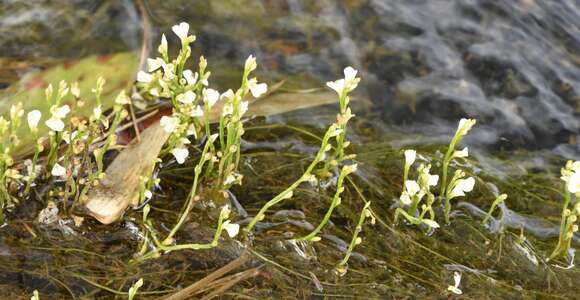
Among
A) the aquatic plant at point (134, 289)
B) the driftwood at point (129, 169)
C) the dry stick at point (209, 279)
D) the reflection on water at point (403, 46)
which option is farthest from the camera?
the reflection on water at point (403, 46)

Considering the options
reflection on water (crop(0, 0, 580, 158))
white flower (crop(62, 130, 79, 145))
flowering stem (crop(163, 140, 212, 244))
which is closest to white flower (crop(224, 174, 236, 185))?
flowering stem (crop(163, 140, 212, 244))

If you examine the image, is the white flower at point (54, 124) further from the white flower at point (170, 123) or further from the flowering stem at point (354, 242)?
the flowering stem at point (354, 242)

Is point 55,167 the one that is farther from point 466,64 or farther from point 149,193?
point 466,64

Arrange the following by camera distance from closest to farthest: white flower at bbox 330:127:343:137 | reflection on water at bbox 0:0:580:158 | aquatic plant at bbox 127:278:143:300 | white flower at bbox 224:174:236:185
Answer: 1. aquatic plant at bbox 127:278:143:300
2. white flower at bbox 330:127:343:137
3. white flower at bbox 224:174:236:185
4. reflection on water at bbox 0:0:580:158

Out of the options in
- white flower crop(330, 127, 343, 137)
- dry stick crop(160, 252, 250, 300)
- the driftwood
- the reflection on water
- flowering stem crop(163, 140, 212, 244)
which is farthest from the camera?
the reflection on water

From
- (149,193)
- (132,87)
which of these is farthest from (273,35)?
(149,193)

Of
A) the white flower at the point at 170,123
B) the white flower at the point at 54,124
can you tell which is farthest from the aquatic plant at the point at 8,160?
the white flower at the point at 170,123

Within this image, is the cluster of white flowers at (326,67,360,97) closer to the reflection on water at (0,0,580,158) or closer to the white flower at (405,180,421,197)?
the white flower at (405,180,421,197)
